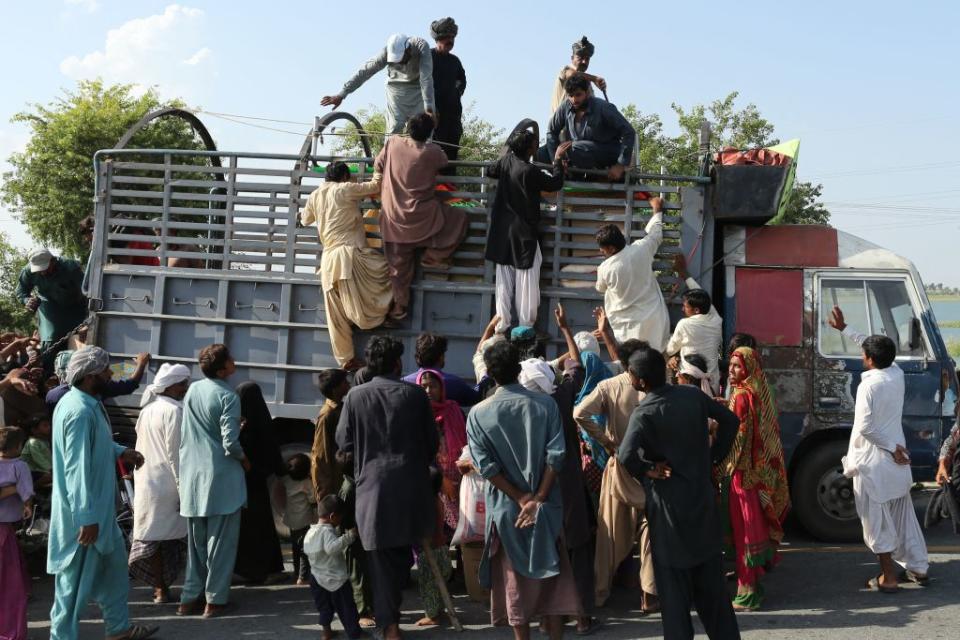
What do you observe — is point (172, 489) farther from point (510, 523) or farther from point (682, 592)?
point (682, 592)

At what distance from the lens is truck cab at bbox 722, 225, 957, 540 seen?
24.0 feet

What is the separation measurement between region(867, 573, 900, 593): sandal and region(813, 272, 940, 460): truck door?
4.57 ft

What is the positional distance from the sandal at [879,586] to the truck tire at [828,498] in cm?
108

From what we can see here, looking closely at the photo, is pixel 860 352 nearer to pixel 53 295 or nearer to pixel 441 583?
pixel 441 583

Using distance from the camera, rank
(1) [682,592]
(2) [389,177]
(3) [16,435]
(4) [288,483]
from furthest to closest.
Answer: (2) [389,177] < (4) [288,483] < (3) [16,435] < (1) [682,592]

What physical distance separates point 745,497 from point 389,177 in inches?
129

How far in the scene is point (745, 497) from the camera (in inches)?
232

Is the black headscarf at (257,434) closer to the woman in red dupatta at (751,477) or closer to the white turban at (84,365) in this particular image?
the white turban at (84,365)

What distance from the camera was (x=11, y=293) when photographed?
26.5 metres

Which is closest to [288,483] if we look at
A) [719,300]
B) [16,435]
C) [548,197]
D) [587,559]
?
[16,435]

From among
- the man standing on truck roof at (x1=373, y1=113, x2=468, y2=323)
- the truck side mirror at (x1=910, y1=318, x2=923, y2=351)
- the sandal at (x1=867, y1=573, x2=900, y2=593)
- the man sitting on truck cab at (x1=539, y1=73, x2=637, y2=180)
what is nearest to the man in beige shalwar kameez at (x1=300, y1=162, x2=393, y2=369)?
the man standing on truck roof at (x1=373, y1=113, x2=468, y2=323)

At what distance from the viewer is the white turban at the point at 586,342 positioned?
6.68 m

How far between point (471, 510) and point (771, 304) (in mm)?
3116

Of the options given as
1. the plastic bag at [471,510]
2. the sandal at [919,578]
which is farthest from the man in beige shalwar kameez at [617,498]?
the sandal at [919,578]
